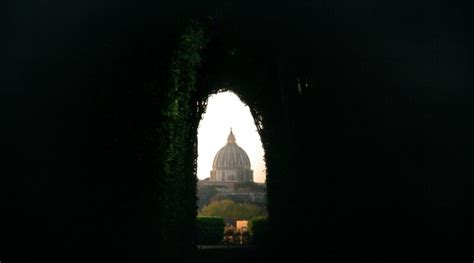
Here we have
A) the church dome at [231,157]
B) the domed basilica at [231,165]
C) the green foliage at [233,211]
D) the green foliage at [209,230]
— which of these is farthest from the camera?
the church dome at [231,157]

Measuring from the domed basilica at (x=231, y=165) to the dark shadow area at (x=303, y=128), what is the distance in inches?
4240

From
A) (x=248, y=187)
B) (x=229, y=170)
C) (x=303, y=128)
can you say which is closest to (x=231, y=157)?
(x=229, y=170)

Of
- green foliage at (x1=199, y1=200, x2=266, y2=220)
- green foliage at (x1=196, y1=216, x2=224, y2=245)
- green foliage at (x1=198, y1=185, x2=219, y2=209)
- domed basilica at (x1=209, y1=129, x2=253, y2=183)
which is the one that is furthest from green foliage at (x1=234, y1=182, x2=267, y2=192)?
green foliage at (x1=196, y1=216, x2=224, y2=245)

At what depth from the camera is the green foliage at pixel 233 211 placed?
7619 centimetres

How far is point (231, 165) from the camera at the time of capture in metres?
118

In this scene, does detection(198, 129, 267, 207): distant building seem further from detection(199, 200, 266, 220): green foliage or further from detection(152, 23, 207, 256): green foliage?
detection(152, 23, 207, 256): green foliage

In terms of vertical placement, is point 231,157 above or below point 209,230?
above

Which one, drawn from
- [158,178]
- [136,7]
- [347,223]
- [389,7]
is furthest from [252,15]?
[347,223]

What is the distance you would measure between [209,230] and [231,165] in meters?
92.4

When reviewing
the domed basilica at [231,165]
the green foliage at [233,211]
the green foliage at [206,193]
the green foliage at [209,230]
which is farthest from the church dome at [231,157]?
the green foliage at [209,230]

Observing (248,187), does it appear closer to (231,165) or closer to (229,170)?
(229,170)

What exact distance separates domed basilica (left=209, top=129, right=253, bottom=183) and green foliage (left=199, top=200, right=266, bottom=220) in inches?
1428

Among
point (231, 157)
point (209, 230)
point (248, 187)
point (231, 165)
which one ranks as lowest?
point (209, 230)

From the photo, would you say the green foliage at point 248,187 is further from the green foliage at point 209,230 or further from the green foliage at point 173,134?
the green foliage at point 173,134
